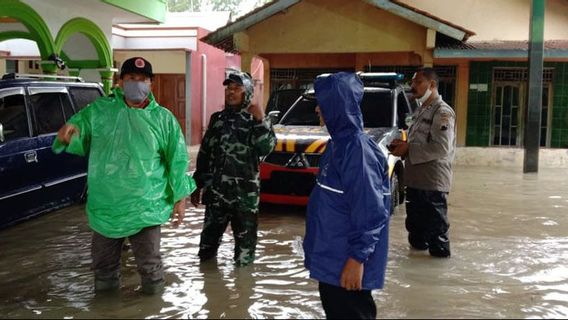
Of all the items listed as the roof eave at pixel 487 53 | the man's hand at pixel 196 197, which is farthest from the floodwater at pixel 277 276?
the roof eave at pixel 487 53

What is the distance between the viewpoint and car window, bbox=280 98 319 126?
825 cm

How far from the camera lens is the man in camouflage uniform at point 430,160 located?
5.29 metres

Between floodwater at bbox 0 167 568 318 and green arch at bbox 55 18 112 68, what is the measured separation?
410 centimetres

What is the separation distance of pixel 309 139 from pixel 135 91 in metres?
3.53

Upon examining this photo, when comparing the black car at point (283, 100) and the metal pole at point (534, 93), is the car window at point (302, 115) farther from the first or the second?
the metal pole at point (534, 93)

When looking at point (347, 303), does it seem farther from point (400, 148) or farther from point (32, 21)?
point (32, 21)

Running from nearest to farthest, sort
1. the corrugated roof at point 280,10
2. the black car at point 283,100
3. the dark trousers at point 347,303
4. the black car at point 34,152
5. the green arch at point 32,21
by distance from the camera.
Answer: the dark trousers at point 347,303
the black car at point 34,152
the green arch at point 32,21
the black car at point 283,100
the corrugated roof at point 280,10

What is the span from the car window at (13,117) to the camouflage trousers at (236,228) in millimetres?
2585

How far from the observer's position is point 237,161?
4.77 meters

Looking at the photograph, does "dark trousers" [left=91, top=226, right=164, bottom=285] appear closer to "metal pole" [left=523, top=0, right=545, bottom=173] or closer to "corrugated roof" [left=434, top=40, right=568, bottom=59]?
"corrugated roof" [left=434, top=40, right=568, bottom=59]

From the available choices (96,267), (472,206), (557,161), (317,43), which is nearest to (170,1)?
(317,43)

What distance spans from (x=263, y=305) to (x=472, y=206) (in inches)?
210

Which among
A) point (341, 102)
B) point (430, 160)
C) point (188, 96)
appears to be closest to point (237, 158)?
point (430, 160)

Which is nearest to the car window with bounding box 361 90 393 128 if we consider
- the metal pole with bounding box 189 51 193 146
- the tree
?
the metal pole with bounding box 189 51 193 146
